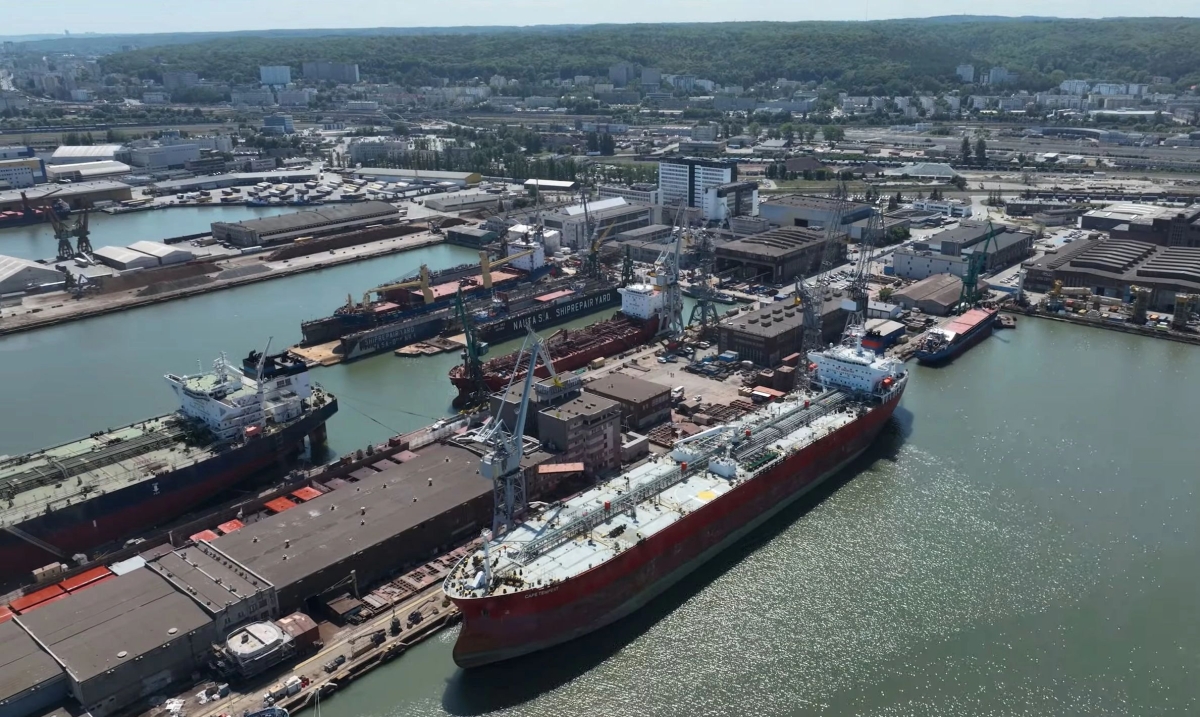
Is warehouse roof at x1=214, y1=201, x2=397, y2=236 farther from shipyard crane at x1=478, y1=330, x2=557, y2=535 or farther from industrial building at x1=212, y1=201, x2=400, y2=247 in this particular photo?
shipyard crane at x1=478, y1=330, x2=557, y2=535

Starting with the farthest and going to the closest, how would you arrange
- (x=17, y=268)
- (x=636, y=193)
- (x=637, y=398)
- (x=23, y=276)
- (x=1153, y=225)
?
(x=636, y=193) → (x=1153, y=225) → (x=17, y=268) → (x=23, y=276) → (x=637, y=398)

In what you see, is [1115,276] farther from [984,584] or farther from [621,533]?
[621,533]

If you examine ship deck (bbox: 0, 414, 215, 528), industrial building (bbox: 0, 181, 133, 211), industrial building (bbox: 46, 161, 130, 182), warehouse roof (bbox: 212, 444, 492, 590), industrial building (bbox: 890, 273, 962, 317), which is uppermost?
industrial building (bbox: 46, 161, 130, 182)

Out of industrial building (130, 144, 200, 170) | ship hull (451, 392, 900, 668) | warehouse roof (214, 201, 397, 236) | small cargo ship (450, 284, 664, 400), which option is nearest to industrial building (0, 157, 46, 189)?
industrial building (130, 144, 200, 170)

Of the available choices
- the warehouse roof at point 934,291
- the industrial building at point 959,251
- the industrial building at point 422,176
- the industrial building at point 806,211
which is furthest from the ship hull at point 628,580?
Answer: the industrial building at point 422,176

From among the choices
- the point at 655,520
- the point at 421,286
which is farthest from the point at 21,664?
the point at 421,286

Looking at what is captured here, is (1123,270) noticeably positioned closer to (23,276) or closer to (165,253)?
(165,253)
